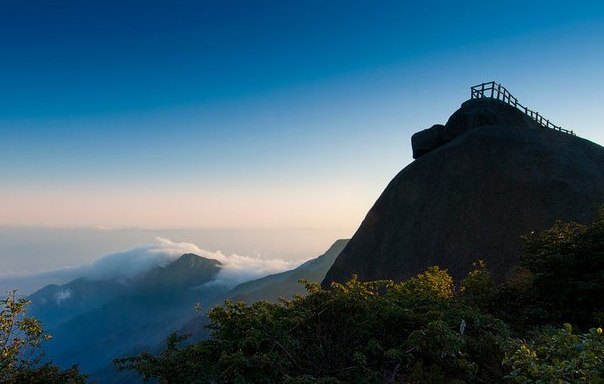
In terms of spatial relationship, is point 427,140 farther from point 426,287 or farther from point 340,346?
point 340,346

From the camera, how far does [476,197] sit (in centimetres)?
3541

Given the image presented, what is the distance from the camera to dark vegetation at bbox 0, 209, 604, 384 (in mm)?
8359

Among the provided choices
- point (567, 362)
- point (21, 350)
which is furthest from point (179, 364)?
point (567, 362)

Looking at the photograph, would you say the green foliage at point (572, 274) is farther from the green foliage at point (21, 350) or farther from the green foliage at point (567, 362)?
the green foliage at point (21, 350)

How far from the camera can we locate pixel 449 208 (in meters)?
36.4

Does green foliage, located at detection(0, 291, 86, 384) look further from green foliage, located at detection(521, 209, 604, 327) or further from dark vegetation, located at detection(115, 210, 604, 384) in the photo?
green foliage, located at detection(521, 209, 604, 327)

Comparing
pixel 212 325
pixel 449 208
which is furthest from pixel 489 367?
pixel 449 208

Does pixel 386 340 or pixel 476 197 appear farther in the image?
pixel 476 197

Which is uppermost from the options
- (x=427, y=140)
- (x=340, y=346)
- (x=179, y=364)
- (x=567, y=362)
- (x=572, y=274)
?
(x=427, y=140)

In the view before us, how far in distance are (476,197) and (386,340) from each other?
28.5m

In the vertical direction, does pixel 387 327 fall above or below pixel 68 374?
above

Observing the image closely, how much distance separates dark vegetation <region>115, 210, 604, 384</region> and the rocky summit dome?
1499cm

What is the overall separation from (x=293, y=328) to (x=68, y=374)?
21.2 feet

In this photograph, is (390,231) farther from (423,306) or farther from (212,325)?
(212,325)
